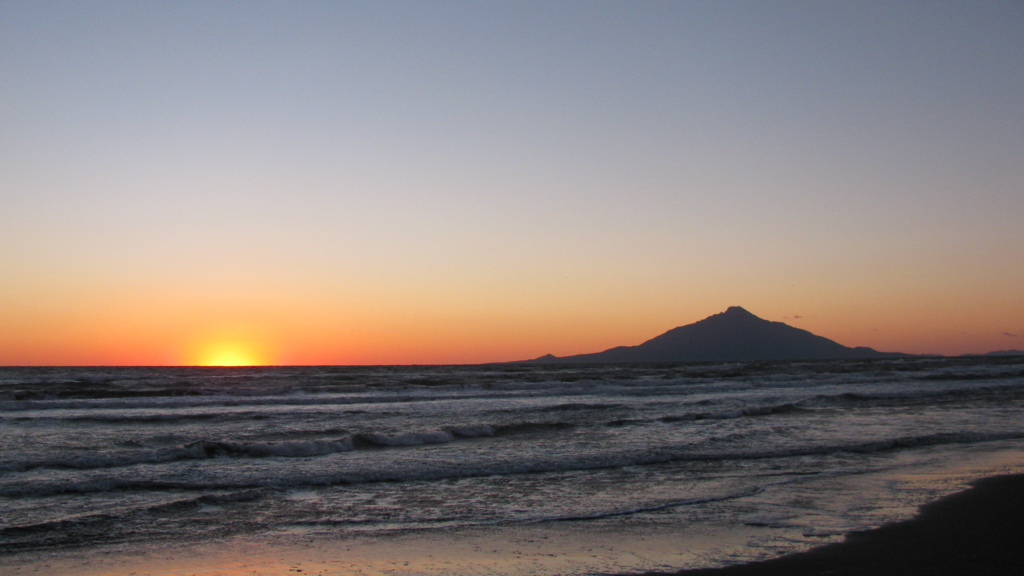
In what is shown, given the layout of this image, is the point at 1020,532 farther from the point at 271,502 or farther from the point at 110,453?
the point at 110,453

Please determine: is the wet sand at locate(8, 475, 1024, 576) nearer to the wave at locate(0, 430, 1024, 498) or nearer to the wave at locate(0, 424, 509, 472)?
the wave at locate(0, 430, 1024, 498)

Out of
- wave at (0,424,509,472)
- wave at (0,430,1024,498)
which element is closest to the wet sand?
wave at (0,430,1024,498)

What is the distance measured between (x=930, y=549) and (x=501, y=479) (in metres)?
6.41

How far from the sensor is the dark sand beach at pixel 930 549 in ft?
21.3

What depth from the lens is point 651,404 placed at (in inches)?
1081

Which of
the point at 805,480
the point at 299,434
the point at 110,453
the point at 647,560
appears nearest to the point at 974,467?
the point at 805,480

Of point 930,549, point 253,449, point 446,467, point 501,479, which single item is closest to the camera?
point 930,549

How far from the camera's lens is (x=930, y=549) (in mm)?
7152

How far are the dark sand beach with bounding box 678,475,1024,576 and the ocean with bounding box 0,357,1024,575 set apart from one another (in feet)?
0.98

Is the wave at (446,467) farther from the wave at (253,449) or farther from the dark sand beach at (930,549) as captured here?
the dark sand beach at (930,549)

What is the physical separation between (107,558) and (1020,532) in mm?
10135

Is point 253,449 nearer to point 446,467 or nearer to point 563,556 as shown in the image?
point 446,467

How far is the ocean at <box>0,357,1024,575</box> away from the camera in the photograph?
7.64 metres

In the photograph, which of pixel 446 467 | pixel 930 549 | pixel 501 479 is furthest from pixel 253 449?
pixel 930 549
